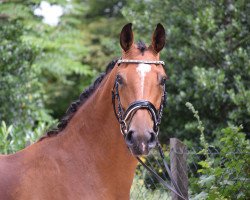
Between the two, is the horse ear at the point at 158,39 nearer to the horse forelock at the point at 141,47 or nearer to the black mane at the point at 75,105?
the horse forelock at the point at 141,47

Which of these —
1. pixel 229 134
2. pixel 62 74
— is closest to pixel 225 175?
pixel 229 134

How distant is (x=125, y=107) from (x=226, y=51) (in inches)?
240

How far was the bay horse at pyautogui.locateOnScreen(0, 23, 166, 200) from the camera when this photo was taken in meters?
3.87

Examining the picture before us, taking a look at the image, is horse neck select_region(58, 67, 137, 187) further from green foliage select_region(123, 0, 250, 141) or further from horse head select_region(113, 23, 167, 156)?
green foliage select_region(123, 0, 250, 141)

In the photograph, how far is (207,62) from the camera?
395 inches

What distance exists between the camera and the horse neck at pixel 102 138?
405 centimetres

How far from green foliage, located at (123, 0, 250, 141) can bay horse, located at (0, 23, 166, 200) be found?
16.5 feet

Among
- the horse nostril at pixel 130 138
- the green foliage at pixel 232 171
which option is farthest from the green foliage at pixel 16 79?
the horse nostril at pixel 130 138

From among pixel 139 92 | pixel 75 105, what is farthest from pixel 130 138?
pixel 75 105

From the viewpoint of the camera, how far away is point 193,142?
9898 mm

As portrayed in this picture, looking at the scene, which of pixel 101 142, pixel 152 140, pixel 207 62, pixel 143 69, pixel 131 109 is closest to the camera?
pixel 152 140

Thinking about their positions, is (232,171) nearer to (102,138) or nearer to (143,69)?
(102,138)

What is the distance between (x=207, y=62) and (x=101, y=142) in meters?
6.20

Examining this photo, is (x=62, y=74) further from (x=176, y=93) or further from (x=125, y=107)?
(x=125, y=107)
